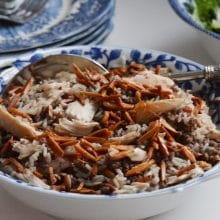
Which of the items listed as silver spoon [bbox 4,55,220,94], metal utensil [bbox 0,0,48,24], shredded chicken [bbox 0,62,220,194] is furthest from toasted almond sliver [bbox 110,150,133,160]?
metal utensil [bbox 0,0,48,24]

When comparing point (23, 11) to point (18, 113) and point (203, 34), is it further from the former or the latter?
point (18, 113)

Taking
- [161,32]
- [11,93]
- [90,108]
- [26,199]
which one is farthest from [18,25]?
[26,199]

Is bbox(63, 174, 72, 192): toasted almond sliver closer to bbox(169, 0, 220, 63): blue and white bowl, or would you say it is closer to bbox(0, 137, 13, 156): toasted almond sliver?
bbox(0, 137, 13, 156): toasted almond sliver

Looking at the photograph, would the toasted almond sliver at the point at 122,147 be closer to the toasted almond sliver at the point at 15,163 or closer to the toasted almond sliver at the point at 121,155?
the toasted almond sliver at the point at 121,155

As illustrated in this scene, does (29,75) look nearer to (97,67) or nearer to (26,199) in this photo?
(97,67)

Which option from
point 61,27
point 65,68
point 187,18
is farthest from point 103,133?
point 61,27

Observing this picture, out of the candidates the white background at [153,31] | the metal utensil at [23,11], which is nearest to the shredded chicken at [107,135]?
the white background at [153,31]
